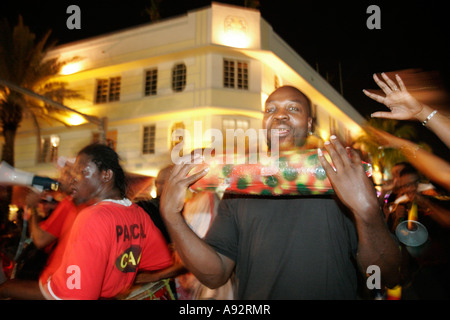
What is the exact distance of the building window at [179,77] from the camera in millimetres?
15664

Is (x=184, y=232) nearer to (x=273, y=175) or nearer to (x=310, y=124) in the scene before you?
(x=273, y=175)

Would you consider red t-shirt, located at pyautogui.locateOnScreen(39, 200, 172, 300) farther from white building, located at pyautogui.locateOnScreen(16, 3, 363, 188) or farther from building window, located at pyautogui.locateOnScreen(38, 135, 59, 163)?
building window, located at pyautogui.locateOnScreen(38, 135, 59, 163)

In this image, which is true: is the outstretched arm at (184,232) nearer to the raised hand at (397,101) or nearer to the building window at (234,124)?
the raised hand at (397,101)

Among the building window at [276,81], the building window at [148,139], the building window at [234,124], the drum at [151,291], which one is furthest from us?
the building window at [276,81]

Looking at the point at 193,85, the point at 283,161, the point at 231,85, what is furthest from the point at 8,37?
the point at 283,161

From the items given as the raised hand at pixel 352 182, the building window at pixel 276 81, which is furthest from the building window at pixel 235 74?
the raised hand at pixel 352 182

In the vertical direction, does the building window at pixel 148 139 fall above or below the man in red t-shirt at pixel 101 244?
above

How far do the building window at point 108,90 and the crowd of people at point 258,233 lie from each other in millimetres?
15662

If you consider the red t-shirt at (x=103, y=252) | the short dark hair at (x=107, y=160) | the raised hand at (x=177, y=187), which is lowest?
the red t-shirt at (x=103, y=252)

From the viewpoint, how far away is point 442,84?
2146 mm

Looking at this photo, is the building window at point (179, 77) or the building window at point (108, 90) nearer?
the building window at point (179, 77)
